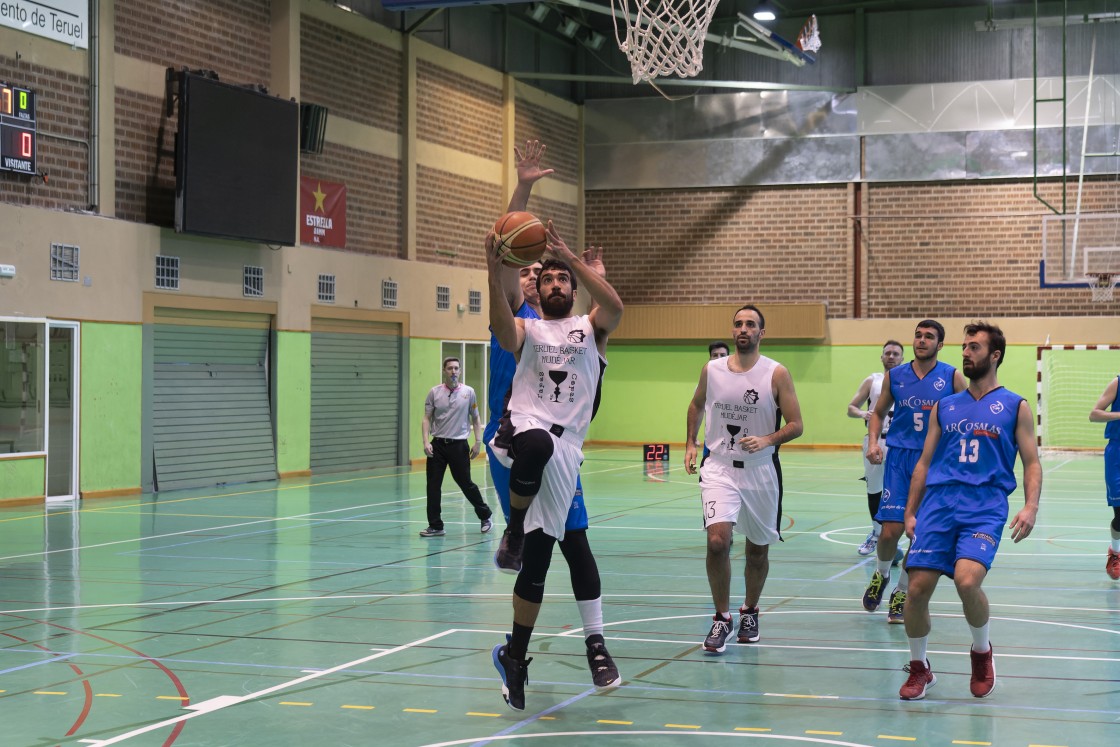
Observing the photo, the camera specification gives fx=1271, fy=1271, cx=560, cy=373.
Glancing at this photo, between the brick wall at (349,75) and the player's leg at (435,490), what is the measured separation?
38.9 ft

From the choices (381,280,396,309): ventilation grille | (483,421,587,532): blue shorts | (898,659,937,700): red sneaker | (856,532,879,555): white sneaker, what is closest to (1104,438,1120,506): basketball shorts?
(856,532,879,555): white sneaker

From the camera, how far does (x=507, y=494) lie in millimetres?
7105

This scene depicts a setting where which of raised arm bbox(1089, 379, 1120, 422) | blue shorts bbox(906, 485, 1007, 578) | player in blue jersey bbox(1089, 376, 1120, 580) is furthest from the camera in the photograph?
player in blue jersey bbox(1089, 376, 1120, 580)

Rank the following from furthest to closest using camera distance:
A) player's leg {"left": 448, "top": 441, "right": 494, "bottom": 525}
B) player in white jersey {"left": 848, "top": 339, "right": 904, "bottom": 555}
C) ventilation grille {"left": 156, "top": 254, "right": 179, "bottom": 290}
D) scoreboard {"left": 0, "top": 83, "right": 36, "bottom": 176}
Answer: ventilation grille {"left": 156, "top": 254, "right": 179, "bottom": 290}
scoreboard {"left": 0, "top": 83, "right": 36, "bottom": 176}
player's leg {"left": 448, "top": 441, "right": 494, "bottom": 525}
player in white jersey {"left": 848, "top": 339, "right": 904, "bottom": 555}

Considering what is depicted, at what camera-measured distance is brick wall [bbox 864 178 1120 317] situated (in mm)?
30594

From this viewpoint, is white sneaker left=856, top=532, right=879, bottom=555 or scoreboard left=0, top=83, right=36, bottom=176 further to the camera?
scoreboard left=0, top=83, right=36, bottom=176

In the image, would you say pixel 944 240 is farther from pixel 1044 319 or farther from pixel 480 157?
pixel 480 157

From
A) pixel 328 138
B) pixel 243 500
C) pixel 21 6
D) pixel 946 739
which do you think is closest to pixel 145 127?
pixel 21 6

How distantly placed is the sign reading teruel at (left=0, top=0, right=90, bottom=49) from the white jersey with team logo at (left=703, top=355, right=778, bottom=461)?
46.5ft

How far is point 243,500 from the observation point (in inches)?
756

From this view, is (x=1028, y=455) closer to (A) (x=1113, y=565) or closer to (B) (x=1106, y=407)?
(B) (x=1106, y=407)

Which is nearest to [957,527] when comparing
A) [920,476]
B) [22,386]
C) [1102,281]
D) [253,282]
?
[920,476]

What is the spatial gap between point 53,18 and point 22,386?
18.1 ft

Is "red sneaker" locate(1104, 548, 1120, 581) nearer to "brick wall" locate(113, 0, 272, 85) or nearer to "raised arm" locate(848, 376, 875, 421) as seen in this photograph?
"raised arm" locate(848, 376, 875, 421)
